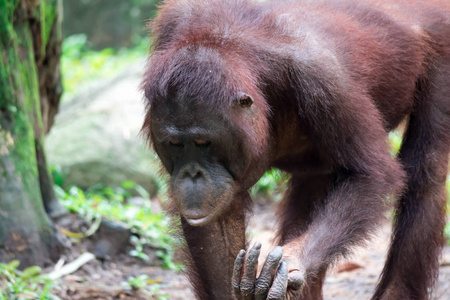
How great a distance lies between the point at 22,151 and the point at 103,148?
2.77 meters

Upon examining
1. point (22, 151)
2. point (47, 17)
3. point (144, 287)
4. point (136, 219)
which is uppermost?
point (47, 17)

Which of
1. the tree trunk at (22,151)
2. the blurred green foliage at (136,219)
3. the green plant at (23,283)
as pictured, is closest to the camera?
the green plant at (23,283)

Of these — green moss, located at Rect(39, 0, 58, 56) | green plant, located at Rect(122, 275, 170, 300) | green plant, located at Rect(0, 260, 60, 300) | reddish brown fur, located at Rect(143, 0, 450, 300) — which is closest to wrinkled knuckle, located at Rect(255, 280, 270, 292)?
reddish brown fur, located at Rect(143, 0, 450, 300)

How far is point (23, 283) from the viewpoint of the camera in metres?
4.09

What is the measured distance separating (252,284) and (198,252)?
2.69ft

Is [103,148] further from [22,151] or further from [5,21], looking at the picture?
[5,21]

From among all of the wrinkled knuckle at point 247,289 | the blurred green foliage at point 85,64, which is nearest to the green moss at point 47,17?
the wrinkled knuckle at point 247,289

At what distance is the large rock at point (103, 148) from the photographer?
7.00m

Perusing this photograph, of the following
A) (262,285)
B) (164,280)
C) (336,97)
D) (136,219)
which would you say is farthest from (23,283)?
(336,97)

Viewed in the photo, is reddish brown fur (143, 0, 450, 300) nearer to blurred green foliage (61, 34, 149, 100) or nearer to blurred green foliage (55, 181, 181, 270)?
blurred green foliage (55, 181, 181, 270)

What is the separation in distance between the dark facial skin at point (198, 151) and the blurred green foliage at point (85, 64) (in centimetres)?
783

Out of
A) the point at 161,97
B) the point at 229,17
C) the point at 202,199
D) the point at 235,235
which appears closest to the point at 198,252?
the point at 235,235

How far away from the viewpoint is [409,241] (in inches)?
161

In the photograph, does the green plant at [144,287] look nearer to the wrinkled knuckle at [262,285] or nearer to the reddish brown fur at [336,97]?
the reddish brown fur at [336,97]
